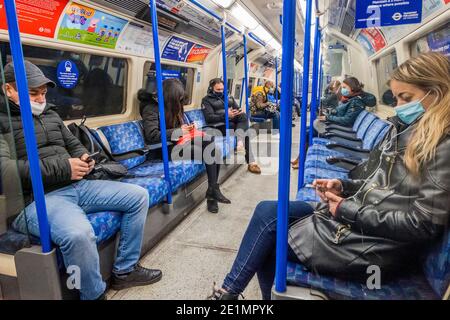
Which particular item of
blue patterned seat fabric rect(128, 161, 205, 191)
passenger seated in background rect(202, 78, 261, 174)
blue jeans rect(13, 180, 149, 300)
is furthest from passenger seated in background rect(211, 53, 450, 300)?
passenger seated in background rect(202, 78, 261, 174)

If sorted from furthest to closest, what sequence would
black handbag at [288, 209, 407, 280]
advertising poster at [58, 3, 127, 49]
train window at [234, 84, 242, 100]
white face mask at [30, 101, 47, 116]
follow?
train window at [234, 84, 242, 100] → advertising poster at [58, 3, 127, 49] → white face mask at [30, 101, 47, 116] → black handbag at [288, 209, 407, 280]

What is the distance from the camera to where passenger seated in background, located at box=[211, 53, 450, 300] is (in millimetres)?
1044

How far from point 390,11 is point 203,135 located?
295 cm

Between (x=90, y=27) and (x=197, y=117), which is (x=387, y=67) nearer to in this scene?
(x=90, y=27)

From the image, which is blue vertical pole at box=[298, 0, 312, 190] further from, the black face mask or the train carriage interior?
the black face mask

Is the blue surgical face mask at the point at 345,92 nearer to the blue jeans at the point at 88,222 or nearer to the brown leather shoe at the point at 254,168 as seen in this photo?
the brown leather shoe at the point at 254,168

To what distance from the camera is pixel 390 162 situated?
1236mm

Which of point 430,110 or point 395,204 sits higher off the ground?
point 430,110

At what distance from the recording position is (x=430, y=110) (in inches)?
42.1

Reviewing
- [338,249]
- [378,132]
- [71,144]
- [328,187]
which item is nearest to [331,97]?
[378,132]

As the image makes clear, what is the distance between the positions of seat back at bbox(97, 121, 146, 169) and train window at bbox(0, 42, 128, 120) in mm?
360

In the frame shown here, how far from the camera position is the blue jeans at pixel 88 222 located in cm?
178
